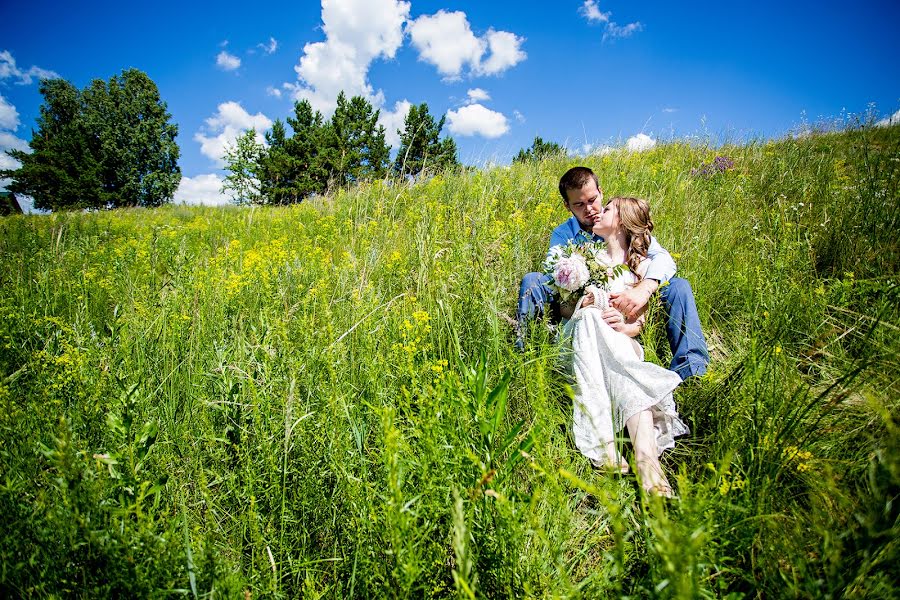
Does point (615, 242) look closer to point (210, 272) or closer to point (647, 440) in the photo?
point (647, 440)

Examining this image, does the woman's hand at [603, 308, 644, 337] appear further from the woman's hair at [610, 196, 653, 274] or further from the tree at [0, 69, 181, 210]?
the tree at [0, 69, 181, 210]

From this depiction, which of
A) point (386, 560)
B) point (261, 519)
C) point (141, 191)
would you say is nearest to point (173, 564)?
point (261, 519)

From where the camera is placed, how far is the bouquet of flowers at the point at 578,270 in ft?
8.05

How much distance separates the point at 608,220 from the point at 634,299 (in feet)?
2.40

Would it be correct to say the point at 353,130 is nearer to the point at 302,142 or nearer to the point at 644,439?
the point at 302,142

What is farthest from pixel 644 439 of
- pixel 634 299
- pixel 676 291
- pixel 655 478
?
pixel 676 291

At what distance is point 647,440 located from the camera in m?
1.92

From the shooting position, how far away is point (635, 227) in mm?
2910

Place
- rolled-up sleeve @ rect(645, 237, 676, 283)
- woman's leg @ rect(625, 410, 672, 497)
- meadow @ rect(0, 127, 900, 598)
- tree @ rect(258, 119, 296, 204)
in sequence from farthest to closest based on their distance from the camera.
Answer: tree @ rect(258, 119, 296, 204), rolled-up sleeve @ rect(645, 237, 676, 283), woman's leg @ rect(625, 410, 672, 497), meadow @ rect(0, 127, 900, 598)

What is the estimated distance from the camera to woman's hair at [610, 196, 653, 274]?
2879 mm

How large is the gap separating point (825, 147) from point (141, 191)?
153ft

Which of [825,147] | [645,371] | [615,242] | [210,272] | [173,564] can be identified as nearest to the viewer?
[173,564]

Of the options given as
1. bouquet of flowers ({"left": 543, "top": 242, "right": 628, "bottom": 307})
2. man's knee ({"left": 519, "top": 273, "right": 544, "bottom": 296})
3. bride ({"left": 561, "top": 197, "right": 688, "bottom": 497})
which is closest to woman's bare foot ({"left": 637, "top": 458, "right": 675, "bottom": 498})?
bride ({"left": 561, "top": 197, "right": 688, "bottom": 497})

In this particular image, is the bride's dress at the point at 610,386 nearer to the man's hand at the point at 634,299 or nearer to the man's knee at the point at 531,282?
the man's hand at the point at 634,299
